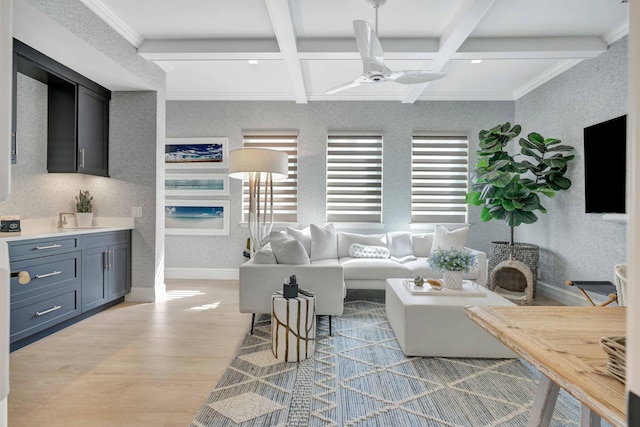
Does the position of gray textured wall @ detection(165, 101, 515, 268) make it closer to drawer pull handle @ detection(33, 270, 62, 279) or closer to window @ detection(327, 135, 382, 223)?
window @ detection(327, 135, 382, 223)

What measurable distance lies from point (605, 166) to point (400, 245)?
7.56 ft

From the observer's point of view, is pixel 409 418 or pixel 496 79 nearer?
pixel 409 418

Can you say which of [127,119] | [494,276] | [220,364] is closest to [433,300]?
[220,364]

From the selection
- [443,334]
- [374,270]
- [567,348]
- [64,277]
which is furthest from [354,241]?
[567,348]

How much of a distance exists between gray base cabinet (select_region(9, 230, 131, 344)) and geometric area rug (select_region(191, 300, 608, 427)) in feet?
5.44

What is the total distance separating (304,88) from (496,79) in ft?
8.22

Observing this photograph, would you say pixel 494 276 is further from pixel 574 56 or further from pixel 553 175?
pixel 574 56

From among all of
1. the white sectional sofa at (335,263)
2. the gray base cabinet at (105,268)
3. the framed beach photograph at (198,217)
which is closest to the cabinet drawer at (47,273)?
the gray base cabinet at (105,268)

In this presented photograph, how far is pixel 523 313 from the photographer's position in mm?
1053

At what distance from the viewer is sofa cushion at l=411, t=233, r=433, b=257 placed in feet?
15.6

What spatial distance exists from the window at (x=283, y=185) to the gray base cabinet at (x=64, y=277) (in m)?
1.89

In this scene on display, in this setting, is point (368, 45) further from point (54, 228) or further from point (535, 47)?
point (54, 228)

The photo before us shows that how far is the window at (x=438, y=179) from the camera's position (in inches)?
207

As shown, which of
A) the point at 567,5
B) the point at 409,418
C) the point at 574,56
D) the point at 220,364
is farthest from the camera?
the point at 574,56
